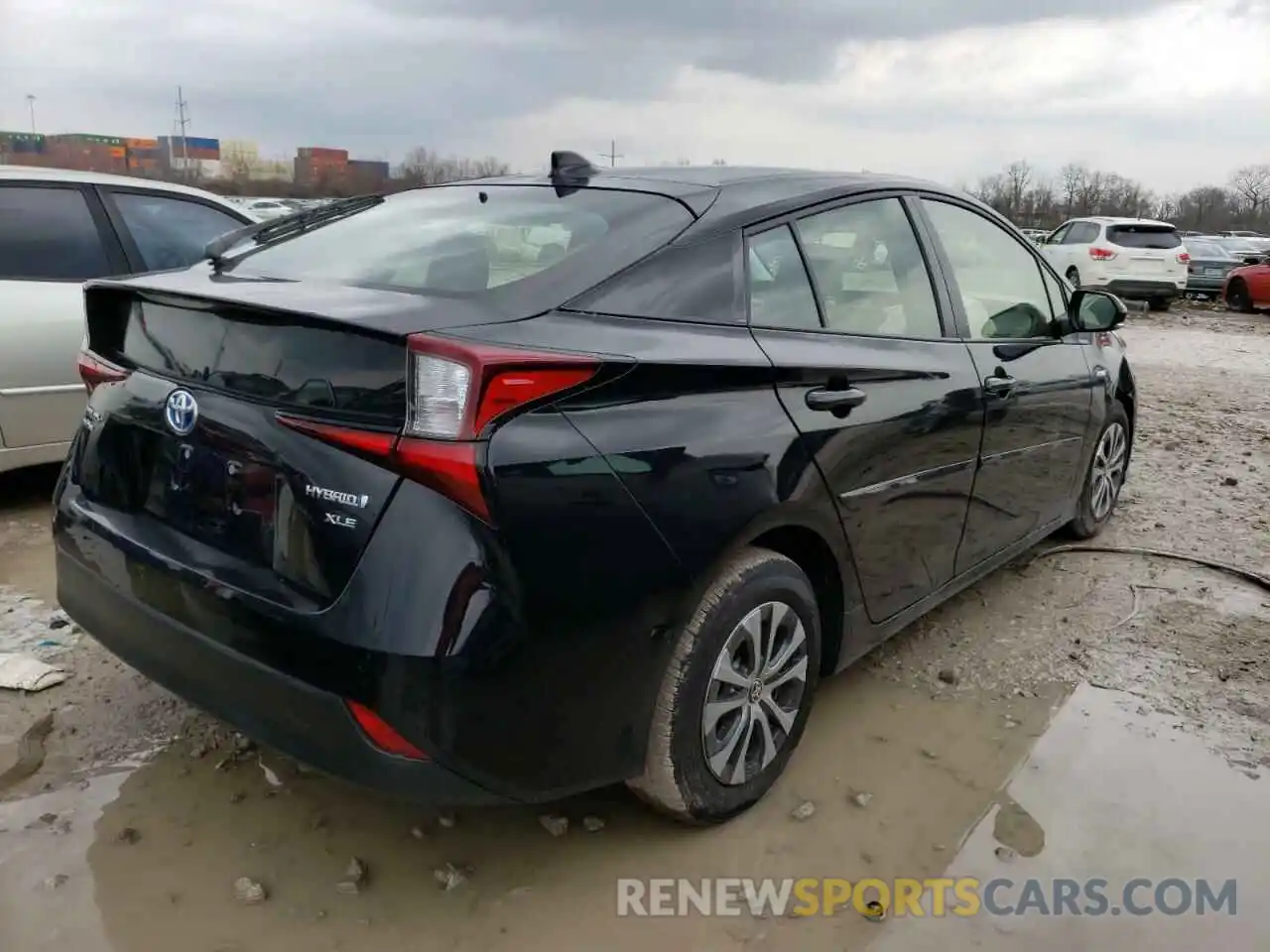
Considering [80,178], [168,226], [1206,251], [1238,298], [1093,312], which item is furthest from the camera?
[1206,251]

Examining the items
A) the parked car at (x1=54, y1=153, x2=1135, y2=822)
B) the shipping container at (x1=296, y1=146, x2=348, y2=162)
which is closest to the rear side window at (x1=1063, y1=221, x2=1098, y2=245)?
the parked car at (x1=54, y1=153, x2=1135, y2=822)

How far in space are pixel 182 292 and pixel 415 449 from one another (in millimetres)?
826

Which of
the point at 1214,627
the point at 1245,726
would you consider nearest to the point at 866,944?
the point at 1245,726

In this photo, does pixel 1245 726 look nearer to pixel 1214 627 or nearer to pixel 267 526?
pixel 1214 627

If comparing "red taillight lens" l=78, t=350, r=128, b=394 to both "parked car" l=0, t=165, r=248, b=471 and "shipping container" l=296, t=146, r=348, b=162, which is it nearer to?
"parked car" l=0, t=165, r=248, b=471

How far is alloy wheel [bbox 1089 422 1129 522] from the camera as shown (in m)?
4.59

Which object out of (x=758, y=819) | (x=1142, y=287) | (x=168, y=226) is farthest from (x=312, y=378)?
(x=1142, y=287)

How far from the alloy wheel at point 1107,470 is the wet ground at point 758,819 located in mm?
918

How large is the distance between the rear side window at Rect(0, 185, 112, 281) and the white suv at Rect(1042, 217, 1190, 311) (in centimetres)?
1624

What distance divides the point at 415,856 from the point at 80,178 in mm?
4055

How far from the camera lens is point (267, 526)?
200 cm

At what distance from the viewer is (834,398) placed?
8.49 ft

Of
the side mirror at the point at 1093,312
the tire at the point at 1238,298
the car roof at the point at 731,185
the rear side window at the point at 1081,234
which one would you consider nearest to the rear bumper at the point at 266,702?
the car roof at the point at 731,185

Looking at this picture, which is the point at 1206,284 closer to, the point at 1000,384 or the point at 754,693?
the point at 1000,384
